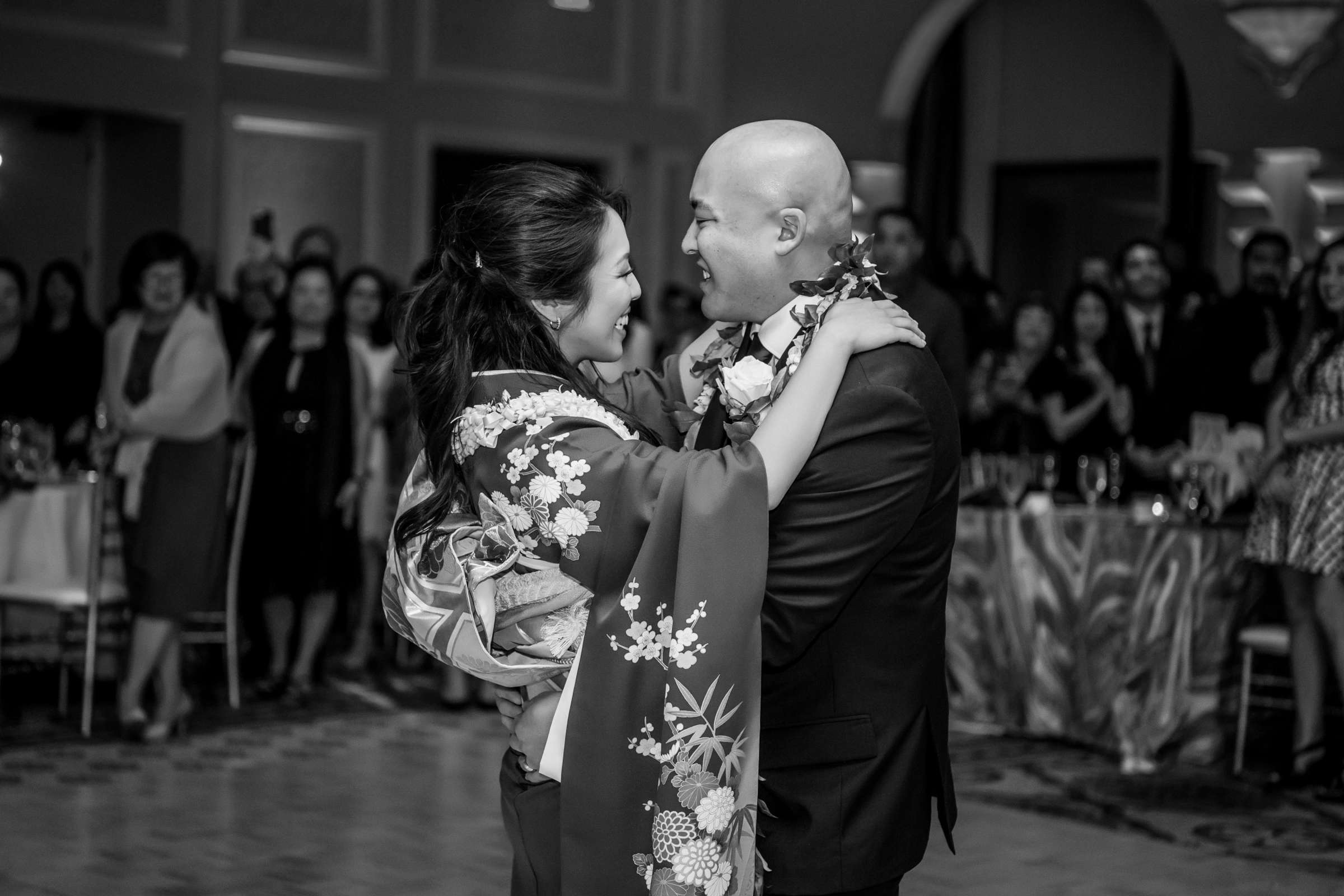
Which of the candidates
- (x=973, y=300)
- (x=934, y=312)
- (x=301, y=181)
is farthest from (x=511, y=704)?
(x=301, y=181)

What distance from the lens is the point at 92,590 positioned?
5.47 m

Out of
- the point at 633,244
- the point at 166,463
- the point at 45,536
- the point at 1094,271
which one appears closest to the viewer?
the point at 166,463

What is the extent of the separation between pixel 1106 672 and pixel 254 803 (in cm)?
261

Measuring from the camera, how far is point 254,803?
15.4ft

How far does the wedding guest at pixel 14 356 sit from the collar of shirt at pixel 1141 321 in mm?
4239

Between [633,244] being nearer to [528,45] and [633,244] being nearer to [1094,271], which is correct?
[528,45]

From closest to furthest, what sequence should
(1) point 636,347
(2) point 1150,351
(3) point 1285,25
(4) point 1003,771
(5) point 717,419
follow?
(5) point 717,419
(4) point 1003,771
(2) point 1150,351
(1) point 636,347
(3) point 1285,25

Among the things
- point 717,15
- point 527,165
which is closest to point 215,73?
point 717,15

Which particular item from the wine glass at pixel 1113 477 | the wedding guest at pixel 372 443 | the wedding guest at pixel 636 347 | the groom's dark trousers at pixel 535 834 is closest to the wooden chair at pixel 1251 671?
the wine glass at pixel 1113 477

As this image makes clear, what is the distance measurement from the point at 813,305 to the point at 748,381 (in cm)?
11

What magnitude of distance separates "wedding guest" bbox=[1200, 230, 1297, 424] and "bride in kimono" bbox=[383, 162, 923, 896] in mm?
4235

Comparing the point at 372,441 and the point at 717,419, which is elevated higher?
the point at 717,419

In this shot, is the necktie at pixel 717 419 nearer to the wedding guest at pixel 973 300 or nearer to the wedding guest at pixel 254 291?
the wedding guest at pixel 254 291

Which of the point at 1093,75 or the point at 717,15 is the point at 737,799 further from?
the point at 1093,75
